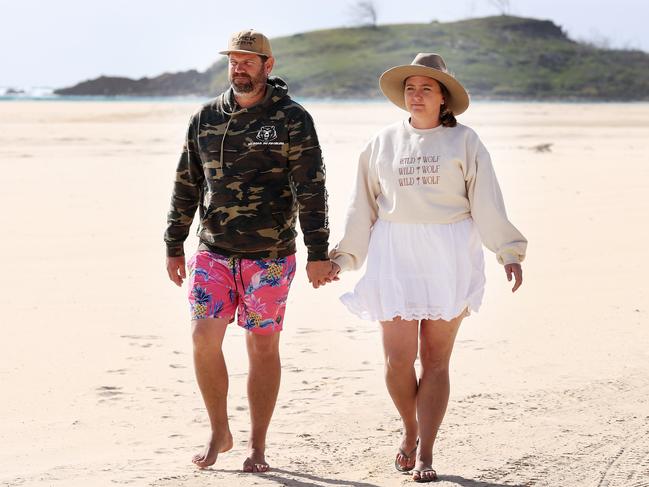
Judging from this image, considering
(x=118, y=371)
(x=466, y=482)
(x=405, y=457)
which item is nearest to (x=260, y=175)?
(x=405, y=457)

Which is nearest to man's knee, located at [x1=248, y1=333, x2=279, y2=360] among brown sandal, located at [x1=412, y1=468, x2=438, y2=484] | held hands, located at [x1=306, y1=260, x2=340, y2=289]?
held hands, located at [x1=306, y1=260, x2=340, y2=289]

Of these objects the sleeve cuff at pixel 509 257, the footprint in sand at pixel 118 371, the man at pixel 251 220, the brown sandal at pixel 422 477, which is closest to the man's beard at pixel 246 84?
the man at pixel 251 220

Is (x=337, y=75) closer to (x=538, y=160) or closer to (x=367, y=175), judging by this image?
(x=538, y=160)

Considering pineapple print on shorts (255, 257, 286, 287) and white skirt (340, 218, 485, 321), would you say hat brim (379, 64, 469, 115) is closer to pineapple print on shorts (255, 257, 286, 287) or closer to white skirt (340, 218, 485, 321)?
white skirt (340, 218, 485, 321)

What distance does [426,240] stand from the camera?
496 cm

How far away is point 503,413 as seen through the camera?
235 inches

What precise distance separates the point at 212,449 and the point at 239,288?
0.74 m

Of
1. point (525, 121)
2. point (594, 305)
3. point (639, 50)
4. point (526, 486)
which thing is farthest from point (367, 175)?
point (639, 50)

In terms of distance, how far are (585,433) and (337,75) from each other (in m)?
95.8

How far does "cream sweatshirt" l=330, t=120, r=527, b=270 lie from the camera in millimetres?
4922

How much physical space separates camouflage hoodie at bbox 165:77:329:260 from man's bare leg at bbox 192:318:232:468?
0.36 meters

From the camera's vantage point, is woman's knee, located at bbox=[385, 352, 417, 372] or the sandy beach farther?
the sandy beach

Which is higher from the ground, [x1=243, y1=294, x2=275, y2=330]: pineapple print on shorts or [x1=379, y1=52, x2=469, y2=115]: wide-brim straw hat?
[x1=379, y1=52, x2=469, y2=115]: wide-brim straw hat

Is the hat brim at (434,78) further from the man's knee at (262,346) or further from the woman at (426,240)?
the man's knee at (262,346)
